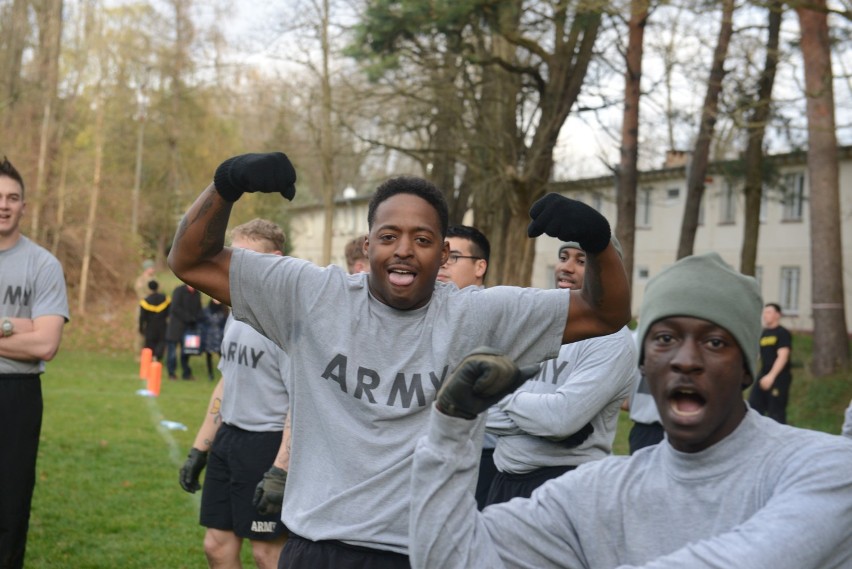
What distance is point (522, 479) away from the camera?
17.3 ft

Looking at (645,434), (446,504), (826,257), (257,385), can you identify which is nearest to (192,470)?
(257,385)

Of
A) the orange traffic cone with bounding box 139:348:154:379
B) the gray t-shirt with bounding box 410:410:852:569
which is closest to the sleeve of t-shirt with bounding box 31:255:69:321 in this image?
the gray t-shirt with bounding box 410:410:852:569

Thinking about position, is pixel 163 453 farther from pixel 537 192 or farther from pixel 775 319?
pixel 537 192

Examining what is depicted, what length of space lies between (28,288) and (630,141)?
15261 millimetres

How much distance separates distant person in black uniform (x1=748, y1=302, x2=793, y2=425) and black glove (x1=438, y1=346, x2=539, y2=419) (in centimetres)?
1222

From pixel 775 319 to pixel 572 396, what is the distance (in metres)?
10.5

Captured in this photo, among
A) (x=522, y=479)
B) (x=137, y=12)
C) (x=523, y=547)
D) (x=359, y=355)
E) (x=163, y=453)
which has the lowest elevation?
(x=163, y=453)

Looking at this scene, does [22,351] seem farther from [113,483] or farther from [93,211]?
[93,211]

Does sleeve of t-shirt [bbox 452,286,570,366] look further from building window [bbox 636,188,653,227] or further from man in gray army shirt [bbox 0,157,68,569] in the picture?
building window [bbox 636,188,653,227]

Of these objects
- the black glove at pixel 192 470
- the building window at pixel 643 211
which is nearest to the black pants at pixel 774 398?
the black glove at pixel 192 470

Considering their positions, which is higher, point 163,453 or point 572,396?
point 572,396

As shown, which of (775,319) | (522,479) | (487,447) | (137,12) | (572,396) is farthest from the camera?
(137,12)

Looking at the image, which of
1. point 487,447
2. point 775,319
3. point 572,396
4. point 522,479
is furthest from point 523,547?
point 775,319

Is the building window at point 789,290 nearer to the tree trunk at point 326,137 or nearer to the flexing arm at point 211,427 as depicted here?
the tree trunk at point 326,137
